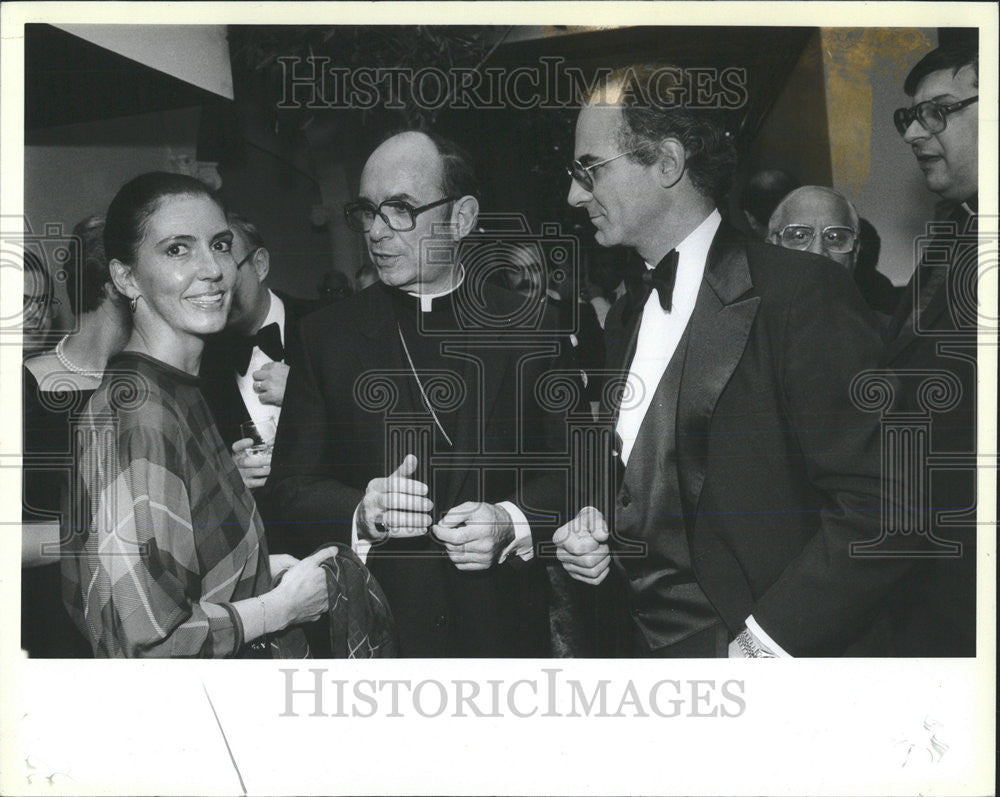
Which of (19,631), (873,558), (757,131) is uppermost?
(757,131)

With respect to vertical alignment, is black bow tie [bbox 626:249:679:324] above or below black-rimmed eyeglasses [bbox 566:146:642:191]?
below

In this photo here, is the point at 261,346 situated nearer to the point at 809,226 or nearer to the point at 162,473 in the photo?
the point at 162,473

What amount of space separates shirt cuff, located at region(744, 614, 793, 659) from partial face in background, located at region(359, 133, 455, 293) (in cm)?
138

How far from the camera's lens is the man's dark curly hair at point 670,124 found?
→ 346cm

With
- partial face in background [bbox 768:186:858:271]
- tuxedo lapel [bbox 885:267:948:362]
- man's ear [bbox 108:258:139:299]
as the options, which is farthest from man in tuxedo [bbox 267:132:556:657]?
tuxedo lapel [bbox 885:267:948:362]

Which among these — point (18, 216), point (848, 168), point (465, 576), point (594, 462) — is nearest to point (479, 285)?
point (594, 462)

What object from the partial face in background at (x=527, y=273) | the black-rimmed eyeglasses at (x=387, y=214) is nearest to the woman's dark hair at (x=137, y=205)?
A: the black-rimmed eyeglasses at (x=387, y=214)

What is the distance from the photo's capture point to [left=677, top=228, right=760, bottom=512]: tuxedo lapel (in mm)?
3414

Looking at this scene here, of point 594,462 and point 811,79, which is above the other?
point 811,79

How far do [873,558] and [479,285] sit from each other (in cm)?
145

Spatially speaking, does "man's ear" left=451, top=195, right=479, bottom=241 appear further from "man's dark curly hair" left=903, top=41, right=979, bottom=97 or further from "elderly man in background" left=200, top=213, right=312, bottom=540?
"man's dark curly hair" left=903, top=41, right=979, bottom=97

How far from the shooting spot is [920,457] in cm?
350

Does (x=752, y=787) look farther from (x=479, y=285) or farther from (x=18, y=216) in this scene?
(x=18, y=216)

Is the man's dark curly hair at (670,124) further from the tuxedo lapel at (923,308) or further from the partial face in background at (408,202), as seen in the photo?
the tuxedo lapel at (923,308)
